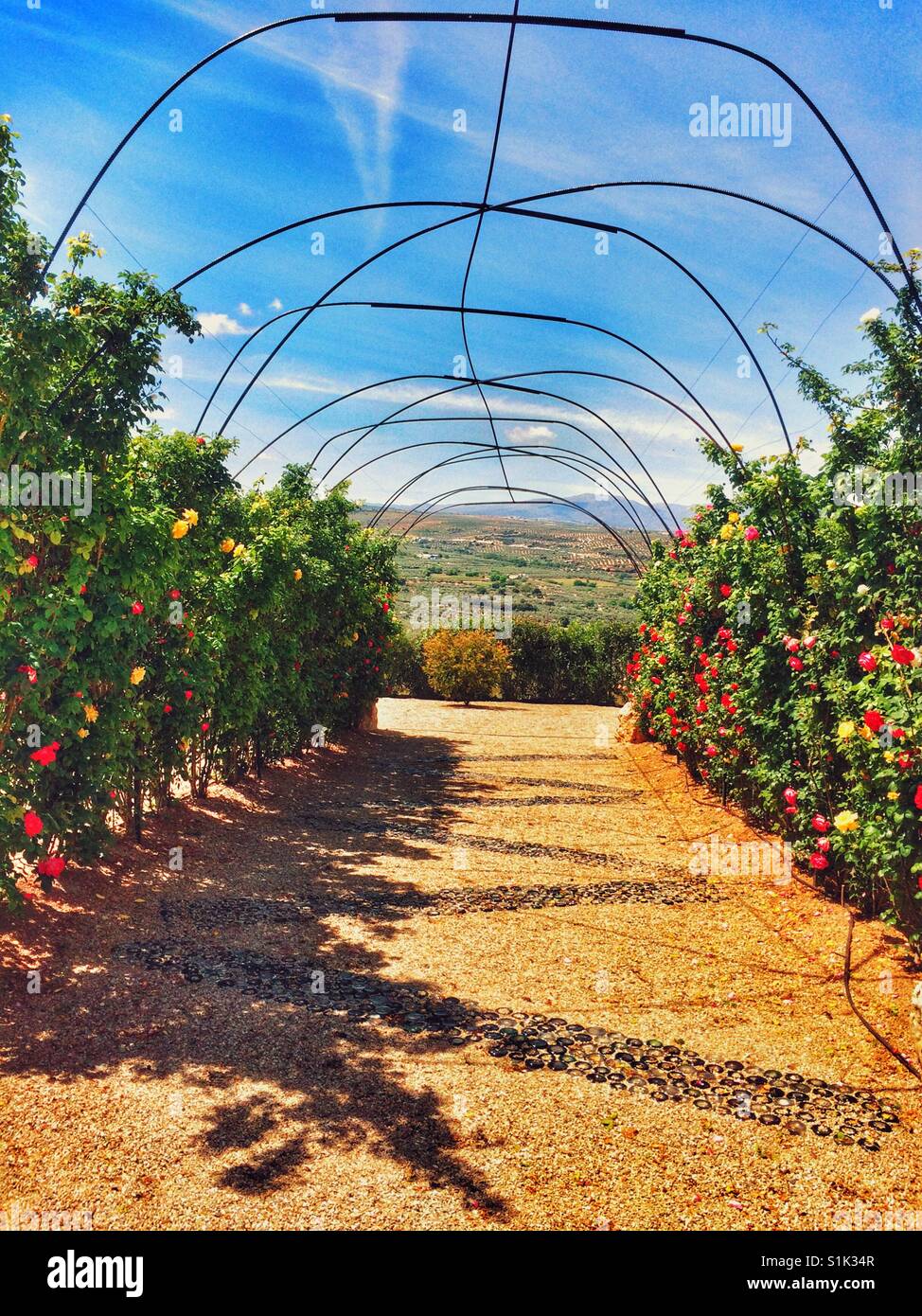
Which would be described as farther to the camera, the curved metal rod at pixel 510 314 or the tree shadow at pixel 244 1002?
the curved metal rod at pixel 510 314

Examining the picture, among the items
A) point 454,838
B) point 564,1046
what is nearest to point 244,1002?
point 564,1046

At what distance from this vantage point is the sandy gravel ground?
3.10 metres

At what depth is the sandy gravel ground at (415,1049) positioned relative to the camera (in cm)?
310

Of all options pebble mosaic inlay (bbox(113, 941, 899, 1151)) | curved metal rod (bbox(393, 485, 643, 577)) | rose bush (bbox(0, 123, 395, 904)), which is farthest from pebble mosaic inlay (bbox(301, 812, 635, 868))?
curved metal rod (bbox(393, 485, 643, 577))

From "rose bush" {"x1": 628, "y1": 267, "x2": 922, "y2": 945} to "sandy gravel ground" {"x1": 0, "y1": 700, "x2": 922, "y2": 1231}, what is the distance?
903 millimetres

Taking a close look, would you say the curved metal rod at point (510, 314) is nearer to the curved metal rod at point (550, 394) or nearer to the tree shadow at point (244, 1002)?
the curved metal rod at point (550, 394)

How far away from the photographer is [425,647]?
2198 centimetres

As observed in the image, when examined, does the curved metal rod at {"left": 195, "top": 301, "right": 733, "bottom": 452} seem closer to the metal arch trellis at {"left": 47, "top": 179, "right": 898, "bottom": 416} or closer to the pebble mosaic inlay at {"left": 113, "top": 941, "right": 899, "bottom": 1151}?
the metal arch trellis at {"left": 47, "top": 179, "right": 898, "bottom": 416}

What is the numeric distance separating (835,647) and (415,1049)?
4.20 meters

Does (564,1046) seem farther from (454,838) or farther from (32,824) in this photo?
(454,838)

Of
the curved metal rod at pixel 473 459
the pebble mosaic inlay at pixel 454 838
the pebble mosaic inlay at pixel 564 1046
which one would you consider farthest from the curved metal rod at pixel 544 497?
the pebble mosaic inlay at pixel 564 1046

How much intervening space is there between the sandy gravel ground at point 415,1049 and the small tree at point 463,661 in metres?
13.4
